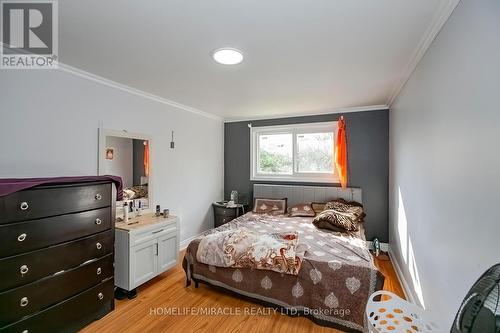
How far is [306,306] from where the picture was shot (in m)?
2.12

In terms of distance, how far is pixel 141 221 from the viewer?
9.23 feet

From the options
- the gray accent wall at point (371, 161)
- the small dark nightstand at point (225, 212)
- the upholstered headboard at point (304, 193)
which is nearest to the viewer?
the gray accent wall at point (371, 161)

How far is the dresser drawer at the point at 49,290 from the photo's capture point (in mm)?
1519

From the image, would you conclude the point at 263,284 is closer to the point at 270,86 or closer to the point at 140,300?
the point at 140,300

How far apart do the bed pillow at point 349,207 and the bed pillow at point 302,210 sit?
0.28m

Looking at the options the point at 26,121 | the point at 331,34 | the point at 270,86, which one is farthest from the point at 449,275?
the point at 26,121

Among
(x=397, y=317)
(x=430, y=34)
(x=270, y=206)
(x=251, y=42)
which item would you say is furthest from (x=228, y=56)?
(x=270, y=206)

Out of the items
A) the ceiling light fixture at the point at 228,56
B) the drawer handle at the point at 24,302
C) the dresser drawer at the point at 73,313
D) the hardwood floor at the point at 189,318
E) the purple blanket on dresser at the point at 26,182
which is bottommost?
the hardwood floor at the point at 189,318

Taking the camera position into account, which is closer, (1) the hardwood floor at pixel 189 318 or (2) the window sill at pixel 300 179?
(1) the hardwood floor at pixel 189 318

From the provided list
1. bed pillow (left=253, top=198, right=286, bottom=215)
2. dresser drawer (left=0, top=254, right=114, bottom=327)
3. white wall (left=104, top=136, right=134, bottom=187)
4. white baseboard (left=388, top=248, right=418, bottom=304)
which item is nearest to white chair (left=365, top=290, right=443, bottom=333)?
white baseboard (left=388, top=248, right=418, bottom=304)

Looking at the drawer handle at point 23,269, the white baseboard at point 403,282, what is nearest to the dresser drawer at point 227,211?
the white baseboard at point 403,282

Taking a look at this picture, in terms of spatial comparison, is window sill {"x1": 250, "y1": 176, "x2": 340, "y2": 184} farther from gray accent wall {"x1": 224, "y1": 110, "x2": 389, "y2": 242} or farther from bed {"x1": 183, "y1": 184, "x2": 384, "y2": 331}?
bed {"x1": 183, "y1": 184, "x2": 384, "y2": 331}

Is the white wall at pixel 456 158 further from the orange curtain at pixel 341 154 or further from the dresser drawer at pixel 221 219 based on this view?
the dresser drawer at pixel 221 219

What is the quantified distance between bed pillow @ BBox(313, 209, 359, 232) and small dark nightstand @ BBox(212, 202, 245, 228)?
5.32 feet
